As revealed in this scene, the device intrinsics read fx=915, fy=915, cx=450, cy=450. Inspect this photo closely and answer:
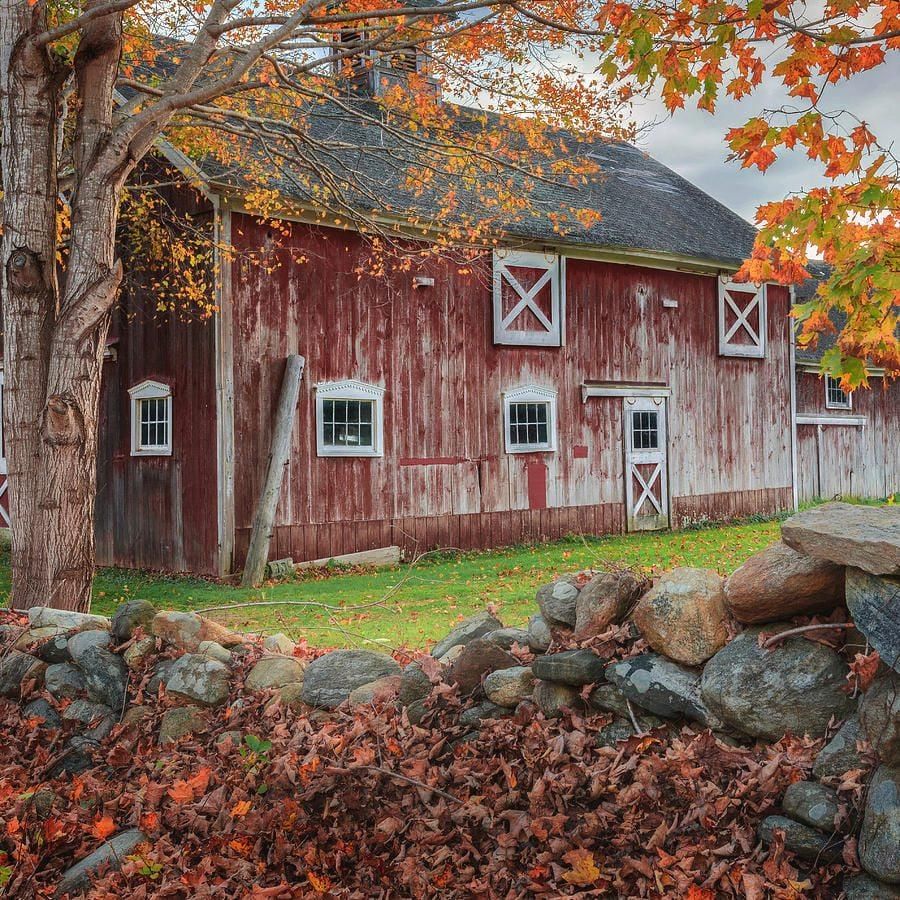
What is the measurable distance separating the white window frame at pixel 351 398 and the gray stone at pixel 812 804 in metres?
10.6

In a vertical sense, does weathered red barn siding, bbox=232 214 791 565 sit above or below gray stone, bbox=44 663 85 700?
above

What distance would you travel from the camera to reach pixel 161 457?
534 inches

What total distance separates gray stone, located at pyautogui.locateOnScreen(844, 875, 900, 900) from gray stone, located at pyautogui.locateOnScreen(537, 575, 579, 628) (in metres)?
1.84

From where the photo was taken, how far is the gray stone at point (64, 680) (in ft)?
19.8

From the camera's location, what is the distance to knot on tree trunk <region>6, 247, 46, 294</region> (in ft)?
25.2

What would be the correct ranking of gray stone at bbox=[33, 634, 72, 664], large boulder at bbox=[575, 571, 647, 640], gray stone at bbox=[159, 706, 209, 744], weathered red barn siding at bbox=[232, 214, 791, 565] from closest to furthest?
large boulder at bbox=[575, 571, 647, 640], gray stone at bbox=[159, 706, 209, 744], gray stone at bbox=[33, 634, 72, 664], weathered red barn siding at bbox=[232, 214, 791, 565]

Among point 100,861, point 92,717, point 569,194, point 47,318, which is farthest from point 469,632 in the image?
point 569,194

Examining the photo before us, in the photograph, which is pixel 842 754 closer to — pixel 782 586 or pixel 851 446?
pixel 782 586

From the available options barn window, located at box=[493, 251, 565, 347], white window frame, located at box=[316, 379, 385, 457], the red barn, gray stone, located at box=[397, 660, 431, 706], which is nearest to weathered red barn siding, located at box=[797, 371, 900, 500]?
the red barn

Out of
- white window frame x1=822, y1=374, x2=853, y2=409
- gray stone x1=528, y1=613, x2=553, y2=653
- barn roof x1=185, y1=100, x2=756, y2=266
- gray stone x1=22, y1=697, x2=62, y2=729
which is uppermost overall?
barn roof x1=185, y1=100, x2=756, y2=266

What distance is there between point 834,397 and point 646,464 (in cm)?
904

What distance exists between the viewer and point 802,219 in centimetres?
572

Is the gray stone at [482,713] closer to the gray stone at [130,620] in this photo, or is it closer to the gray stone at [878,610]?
the gray stone at [878,610]

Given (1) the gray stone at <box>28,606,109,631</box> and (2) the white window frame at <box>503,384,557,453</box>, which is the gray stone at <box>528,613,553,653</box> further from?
(2) the white window frame at <box>503,384,557,453</box>
